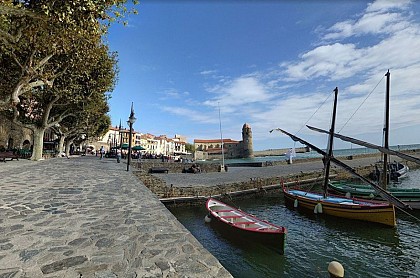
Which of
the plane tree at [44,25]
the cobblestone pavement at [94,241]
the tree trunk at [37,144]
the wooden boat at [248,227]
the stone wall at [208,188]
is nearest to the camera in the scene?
the cobblestone pavement at [94,241]

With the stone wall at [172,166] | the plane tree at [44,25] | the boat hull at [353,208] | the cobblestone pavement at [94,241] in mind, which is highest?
the plane tree at [44,25]

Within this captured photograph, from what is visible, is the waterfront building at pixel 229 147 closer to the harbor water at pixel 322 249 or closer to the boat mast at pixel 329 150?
the boat mast at pixel 329 150

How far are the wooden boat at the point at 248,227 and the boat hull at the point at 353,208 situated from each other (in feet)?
21.9

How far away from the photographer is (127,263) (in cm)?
346

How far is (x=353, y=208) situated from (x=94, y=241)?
1470cm

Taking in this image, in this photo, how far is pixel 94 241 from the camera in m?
4.20

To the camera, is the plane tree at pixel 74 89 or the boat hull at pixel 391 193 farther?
the plane tree at pixel 74 89

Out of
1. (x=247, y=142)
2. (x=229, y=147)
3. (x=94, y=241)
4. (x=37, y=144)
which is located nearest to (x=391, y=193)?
(x=94, y=241)

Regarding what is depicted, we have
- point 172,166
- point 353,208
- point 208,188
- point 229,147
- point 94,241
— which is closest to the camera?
point 94,241

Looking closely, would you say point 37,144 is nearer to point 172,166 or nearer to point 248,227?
point 172,166

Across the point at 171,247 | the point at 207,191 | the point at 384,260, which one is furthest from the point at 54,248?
the point at 207,191

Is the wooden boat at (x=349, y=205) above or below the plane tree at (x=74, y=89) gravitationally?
below

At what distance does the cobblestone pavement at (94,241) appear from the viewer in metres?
3.26

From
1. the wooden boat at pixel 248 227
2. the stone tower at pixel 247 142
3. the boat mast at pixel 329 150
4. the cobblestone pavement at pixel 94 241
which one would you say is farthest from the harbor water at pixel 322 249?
the stone tower at pixel 247 142
